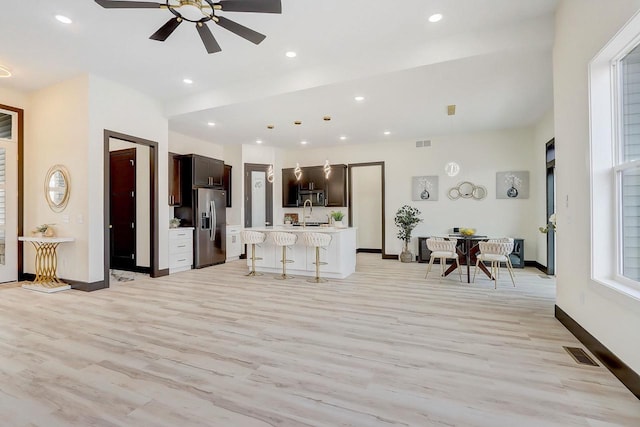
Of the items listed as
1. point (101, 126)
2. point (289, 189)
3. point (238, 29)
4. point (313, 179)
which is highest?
point (238, 29)

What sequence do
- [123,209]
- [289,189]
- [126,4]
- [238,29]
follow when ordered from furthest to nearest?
[289,189] → [123,209] → [238,29] → [126,4]

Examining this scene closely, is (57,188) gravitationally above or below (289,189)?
below

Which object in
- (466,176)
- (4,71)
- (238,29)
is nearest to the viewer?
(238,29)

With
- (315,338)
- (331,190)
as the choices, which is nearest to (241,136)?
(331,190)

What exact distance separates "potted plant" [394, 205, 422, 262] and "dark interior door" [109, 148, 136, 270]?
20.0 ft

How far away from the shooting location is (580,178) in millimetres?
2848

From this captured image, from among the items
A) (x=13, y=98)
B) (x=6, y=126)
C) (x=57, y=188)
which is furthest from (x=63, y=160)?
(x=13, y=98)

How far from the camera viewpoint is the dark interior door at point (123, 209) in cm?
645

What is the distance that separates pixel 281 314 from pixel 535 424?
2524mm

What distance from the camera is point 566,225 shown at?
10.5 feet

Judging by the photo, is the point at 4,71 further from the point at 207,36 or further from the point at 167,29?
the point at 207,36

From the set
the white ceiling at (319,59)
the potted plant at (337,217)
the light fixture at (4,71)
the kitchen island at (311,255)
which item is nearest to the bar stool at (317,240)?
the kitchen island at (311,255)

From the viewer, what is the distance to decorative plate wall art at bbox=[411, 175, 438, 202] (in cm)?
764

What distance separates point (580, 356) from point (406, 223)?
5.22 m
